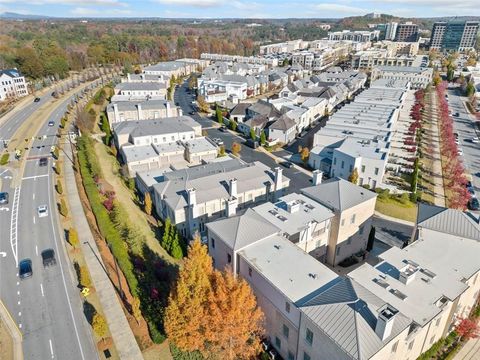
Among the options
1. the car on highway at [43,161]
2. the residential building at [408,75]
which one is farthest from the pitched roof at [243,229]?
the residential building at [408,75]

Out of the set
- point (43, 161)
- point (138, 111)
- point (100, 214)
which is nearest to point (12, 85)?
point (138, 111)

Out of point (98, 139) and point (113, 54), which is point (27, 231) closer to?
point (98, 139)

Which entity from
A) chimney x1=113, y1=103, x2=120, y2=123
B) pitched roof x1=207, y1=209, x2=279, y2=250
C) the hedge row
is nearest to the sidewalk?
the hedge row

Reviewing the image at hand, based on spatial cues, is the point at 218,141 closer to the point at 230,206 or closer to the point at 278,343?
the point at 230,206

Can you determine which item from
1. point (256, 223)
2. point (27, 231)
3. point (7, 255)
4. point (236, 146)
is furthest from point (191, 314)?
point (236, 146)

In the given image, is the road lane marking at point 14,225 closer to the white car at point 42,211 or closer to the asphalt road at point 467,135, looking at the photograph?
the white car at point 42,211
